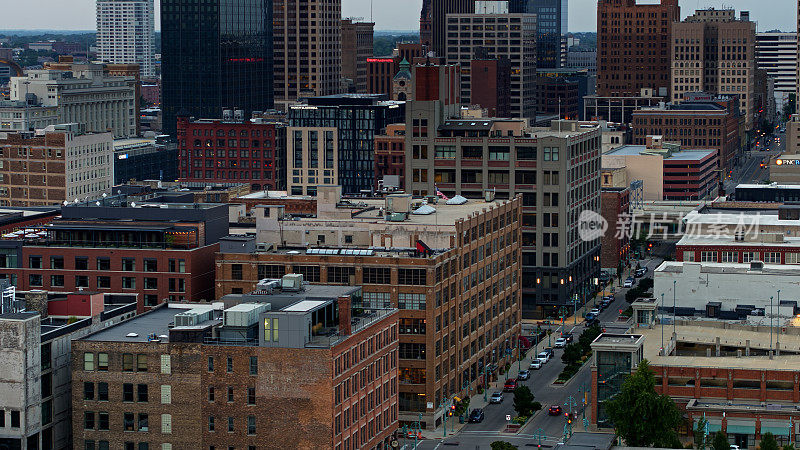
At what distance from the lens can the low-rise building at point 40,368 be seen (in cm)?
16288

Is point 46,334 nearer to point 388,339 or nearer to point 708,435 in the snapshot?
point 388,339

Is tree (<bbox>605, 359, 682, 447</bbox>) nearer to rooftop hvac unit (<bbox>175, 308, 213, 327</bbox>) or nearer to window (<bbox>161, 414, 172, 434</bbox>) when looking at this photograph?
rooftop hvac unit (<bbox>175, 308, 213, 327</bbox>)

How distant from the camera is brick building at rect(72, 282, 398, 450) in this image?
537 feet

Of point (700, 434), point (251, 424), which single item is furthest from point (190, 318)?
point (700, 434)

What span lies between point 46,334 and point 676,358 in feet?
239

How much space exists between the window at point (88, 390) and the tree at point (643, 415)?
185ft

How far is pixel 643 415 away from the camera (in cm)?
18462

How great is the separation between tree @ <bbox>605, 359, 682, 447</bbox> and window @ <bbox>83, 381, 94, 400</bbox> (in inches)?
2220

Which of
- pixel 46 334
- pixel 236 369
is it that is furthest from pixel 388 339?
pixel 46 334

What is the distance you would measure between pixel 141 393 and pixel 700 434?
60484mm

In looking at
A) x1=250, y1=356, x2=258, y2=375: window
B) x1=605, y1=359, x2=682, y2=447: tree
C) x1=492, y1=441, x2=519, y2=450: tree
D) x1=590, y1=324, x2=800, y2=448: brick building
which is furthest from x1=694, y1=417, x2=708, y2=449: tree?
x1=250, y1=356, x2=258, y2=375: window

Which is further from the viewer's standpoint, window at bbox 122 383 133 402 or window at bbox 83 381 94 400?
window at bbox 83 381 94 400

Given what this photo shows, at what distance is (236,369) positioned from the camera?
165m

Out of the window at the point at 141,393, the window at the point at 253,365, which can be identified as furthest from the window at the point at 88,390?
the window at the point at 253,365
